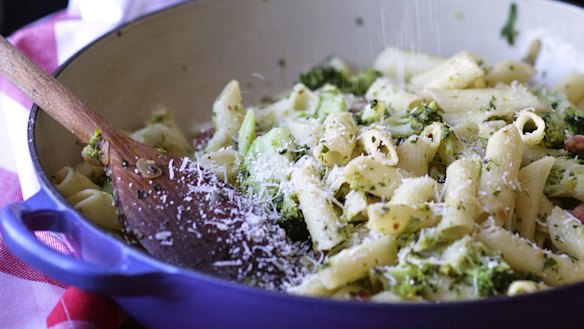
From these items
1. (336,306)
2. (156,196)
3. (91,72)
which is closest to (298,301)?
(336,306)

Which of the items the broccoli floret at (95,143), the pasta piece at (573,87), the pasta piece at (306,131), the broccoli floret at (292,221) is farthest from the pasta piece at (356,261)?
the pasta piece at (573,87)

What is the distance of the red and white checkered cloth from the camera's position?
69.2 inches

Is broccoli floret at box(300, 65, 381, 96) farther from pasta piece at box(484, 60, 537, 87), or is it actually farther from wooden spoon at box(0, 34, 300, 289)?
wooden spoon at box(0, 34, 300, 289)

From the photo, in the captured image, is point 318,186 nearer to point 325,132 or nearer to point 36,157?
point 325,132

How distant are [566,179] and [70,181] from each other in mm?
1282

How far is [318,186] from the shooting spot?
5.94 feet

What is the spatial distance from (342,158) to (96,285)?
0.74m

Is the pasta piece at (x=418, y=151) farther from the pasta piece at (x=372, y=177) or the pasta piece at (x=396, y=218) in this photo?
the pasta piece at (x=396, y=218)

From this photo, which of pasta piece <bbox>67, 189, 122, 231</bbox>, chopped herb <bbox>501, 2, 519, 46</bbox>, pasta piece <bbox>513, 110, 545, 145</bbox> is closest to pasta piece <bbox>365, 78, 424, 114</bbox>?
pasta piece <bbox>513, 110, 545, 145</bbox>

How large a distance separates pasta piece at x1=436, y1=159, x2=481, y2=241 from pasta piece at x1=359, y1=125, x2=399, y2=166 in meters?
0.15

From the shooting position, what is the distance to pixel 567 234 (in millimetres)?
1731

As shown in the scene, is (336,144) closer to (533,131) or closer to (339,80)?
(533,131)

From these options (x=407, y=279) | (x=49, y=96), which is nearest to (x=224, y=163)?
(x=49, y=96)

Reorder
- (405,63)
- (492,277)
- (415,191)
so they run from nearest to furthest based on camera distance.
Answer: (492,277)
(415,191)
(405,63)
